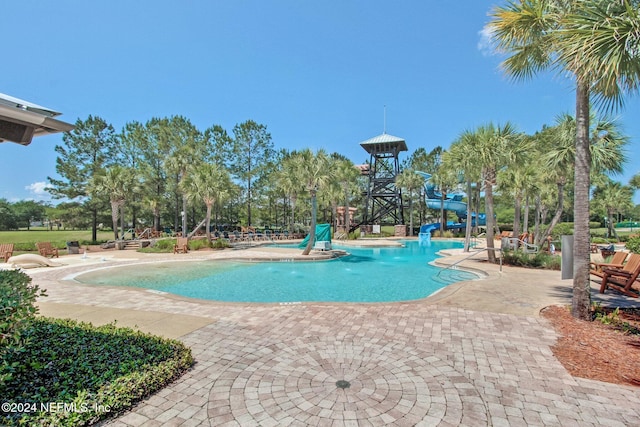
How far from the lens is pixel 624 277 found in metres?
6.75

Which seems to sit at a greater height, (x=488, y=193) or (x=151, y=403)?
(x=488, y=193)

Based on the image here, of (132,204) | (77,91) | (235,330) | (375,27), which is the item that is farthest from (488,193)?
(132,204)

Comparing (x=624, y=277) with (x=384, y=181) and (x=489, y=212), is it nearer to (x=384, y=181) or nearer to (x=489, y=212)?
(x=489, y=212)

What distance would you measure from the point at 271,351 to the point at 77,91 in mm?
16594

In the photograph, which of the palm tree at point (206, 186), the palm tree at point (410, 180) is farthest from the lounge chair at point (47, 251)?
the palm tree at point (410, 180)

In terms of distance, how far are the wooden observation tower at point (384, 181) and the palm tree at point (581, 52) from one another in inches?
1208

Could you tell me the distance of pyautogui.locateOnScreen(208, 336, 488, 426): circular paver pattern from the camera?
2.60 m

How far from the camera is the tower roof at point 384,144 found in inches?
1448

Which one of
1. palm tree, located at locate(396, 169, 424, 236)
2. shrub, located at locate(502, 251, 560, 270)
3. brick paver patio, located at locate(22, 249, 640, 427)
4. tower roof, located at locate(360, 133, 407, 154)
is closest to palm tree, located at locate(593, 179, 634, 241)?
palm tree, located at locate(396, 169, 424, 236)

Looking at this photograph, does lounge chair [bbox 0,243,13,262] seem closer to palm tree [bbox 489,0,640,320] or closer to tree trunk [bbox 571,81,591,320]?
palm tree [bbox 489,0,640,320]

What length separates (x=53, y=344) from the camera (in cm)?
Answer: 374

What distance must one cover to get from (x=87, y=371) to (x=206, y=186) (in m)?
18.2

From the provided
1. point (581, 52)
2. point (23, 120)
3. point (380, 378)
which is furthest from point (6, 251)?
point (581, 52)

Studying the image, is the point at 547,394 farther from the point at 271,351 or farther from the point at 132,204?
the point at 132,204
